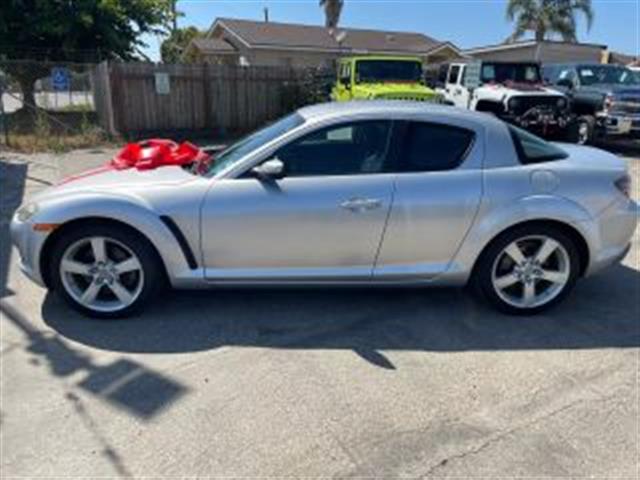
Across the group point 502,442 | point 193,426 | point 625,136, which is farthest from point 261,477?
point 625,136

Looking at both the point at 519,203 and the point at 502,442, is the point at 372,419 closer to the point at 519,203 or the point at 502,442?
the point at 502,442

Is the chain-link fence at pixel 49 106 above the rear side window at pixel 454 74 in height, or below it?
below

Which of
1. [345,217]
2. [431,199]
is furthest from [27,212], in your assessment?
[431,199]

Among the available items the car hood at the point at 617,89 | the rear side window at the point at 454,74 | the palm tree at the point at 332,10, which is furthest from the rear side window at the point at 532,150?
the palm tree at the point at 332,10

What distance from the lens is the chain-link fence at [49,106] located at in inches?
512

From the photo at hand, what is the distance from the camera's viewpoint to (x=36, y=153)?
1222 cm

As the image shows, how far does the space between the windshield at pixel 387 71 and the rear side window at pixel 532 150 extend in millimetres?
10013

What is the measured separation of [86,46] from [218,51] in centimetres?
1261

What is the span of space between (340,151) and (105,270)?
185cm

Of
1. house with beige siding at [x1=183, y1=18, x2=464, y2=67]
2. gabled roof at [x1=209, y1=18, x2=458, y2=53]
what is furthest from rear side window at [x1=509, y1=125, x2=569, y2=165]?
gabled roof at [x1=209, y1=18, x2=458, y2=53]

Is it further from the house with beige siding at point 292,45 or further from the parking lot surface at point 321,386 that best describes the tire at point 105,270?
the house with beige siding at point 292,45

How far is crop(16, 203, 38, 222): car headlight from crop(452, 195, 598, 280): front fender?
2960mm

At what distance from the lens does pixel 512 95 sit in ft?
43.1

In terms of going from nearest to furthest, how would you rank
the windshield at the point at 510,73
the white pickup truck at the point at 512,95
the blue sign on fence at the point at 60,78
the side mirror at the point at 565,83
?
Result: the white pickup truck at the point at 512,95 < the side mirror at the point at 565,83 < the blue sign on fence at the point at 60,78 < the windshield at the point at 510,73
